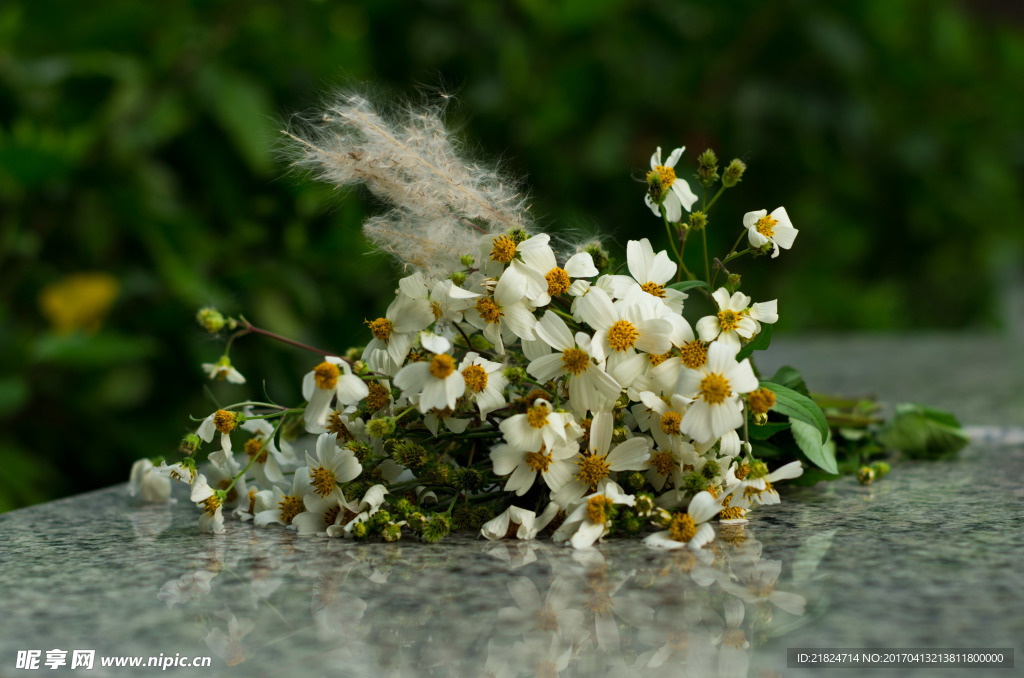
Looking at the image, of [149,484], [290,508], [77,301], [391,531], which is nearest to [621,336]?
[391,531]

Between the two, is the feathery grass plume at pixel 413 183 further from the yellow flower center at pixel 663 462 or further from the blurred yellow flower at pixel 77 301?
the blurred yellow flower at pixel 77 301

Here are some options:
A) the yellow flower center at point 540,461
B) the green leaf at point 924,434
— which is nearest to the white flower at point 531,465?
the yellow flower center at point 540,461

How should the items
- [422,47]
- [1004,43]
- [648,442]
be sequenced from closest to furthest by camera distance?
[648,442] < [422,47] < [1004,43]

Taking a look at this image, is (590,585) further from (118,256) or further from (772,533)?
(118,256)

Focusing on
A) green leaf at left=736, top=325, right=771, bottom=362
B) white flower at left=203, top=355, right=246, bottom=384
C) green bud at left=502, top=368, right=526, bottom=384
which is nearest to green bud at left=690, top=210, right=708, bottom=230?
green leaf at left=736, top=325, right=771, bottom=362

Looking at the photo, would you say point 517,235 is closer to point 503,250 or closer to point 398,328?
point 503,250

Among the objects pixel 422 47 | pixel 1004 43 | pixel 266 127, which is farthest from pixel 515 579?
pixel 1004 43

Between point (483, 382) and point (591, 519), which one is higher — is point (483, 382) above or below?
above
